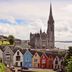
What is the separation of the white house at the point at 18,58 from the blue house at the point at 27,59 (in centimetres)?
34

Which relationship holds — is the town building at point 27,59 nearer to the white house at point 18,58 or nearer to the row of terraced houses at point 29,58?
the row of terraced houses at point 29,58

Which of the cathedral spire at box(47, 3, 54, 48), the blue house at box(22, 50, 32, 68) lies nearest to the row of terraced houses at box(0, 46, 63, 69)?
the blue house at box(22, 50, 32, 68)

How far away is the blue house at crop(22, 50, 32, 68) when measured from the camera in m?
32.7

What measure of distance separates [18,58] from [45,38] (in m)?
22.4

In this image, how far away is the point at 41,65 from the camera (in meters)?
32.9

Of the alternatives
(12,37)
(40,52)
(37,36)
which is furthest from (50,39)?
(40,52)

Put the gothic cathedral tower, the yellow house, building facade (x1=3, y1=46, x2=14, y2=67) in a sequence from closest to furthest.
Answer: the yellow house → building facade (x1=3, y1=46, x2=14, y2=67) → the gothic cathedral tower

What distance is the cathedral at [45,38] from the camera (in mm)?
53584

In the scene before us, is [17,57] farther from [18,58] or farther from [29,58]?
[29,58]

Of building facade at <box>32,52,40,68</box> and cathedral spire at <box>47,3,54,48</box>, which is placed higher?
cathedral spire at <box>47,3,54,48</box>

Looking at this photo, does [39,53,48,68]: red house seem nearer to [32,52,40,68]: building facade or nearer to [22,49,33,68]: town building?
[32,52,40,68]: building facade

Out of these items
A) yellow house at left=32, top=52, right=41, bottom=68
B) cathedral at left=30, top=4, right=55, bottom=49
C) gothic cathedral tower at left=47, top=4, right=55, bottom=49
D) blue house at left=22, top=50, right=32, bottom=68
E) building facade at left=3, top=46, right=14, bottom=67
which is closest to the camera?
blue house at left=22, top=50, right=32, bottom=68

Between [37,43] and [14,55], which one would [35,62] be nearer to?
[14,55]

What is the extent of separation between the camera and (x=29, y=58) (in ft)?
108
